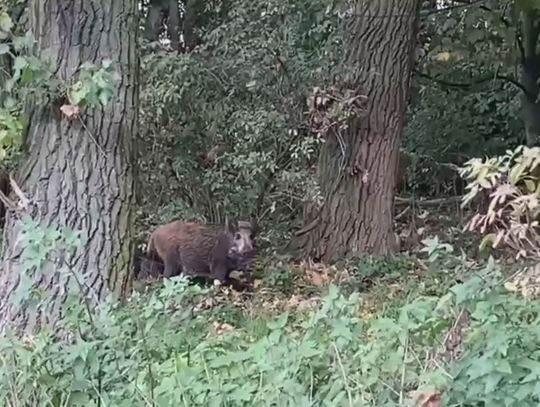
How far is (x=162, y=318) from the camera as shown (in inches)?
150

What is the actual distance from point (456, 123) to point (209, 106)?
4276 millimetres

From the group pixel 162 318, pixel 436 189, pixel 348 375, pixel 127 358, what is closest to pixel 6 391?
pixel 127 358

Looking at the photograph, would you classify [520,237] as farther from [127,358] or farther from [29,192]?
[29,192]

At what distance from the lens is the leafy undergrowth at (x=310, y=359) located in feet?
9.57

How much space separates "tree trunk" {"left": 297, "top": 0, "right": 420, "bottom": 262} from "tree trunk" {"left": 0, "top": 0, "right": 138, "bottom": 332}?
3.27m

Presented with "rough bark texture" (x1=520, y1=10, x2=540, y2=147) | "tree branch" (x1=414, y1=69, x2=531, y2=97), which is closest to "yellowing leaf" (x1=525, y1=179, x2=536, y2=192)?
"tree branch" (x1=414, y1=69, x2=531, y2=97)

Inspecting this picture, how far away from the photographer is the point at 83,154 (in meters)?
4.62

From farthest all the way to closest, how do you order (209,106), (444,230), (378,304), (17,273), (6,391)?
(444,230)
(209,106)
(378,304)
(17,273)
(6,391)

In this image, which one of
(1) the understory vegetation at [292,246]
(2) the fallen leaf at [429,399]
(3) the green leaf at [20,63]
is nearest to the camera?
(2) the fallen leaf at [429,399]

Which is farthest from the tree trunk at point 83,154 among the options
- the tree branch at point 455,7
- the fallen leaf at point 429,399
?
the tree branch at point 455,7

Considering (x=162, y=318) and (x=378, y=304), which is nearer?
(x=162, y=318)

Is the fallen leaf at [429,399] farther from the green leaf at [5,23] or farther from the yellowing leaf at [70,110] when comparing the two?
the green leaf at [5,23]

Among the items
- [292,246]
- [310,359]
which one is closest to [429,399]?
[310,359]

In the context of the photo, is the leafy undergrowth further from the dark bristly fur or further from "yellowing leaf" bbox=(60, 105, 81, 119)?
the dark bristly fur
